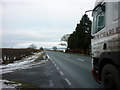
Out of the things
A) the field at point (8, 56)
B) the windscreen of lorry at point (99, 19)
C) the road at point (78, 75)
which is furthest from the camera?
the field at point (8, 56)

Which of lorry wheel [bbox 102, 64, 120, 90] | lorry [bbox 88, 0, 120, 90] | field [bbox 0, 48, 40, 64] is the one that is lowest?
field [bbox 0, 48, 40, 64]

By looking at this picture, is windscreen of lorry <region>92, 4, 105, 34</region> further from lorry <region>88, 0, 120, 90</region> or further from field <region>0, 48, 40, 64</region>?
field <region>0, 48, 40, 64</region>

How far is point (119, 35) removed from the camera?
4602 mm

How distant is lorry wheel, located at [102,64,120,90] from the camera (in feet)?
15.0

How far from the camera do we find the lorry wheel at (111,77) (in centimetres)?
458

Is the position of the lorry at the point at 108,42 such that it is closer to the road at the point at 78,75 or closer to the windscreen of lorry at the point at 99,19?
the windscreen of lorry at the point at 99,19

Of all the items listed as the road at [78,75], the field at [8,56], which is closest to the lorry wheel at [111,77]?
the road at [78,75]

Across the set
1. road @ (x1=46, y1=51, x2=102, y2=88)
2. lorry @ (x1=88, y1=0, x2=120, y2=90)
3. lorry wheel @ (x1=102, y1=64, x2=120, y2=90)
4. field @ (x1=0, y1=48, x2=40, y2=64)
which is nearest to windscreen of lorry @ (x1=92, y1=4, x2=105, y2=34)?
lorry @ (x1=88, y1=0, x2=120, y2=90)

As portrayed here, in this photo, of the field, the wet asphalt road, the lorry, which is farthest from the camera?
the field

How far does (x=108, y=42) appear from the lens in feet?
17.1

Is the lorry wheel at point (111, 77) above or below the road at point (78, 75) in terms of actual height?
above

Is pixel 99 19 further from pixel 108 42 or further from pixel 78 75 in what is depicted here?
pixel 78 75

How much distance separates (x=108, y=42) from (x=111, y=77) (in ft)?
3.18

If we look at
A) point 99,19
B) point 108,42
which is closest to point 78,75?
point 99,19
